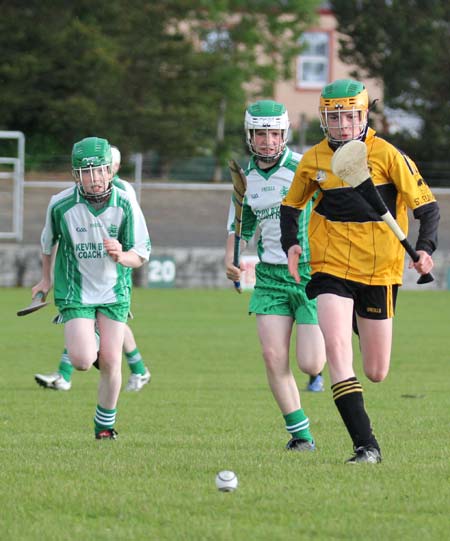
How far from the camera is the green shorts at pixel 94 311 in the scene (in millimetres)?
8523

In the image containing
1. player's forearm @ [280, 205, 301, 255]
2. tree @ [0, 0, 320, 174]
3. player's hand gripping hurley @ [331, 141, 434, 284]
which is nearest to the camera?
player's hand gripping hurley @ [331, 141, 434, 284]

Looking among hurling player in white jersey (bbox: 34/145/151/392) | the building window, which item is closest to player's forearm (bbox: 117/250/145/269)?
hurling player in white jersey (bbox: 34/145/151/392)

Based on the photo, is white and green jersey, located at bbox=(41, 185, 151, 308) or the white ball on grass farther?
white and green jersey, located at bbox=(41, 185, 151, 308)

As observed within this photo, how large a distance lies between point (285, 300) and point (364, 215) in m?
1.15

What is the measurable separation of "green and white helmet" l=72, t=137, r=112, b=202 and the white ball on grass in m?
2.77

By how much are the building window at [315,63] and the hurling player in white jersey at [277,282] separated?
40705 millimetres

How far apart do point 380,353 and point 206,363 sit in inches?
304

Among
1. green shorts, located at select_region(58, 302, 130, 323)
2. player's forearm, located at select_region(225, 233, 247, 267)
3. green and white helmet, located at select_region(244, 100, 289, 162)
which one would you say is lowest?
green shorts, located at select_region(58, 302, 130, 323)

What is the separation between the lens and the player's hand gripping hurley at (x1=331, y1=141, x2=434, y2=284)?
6.90 meters

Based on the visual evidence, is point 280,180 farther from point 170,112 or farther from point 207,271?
point 170,112

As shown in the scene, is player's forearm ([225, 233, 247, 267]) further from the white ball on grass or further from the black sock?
the white ball on grass

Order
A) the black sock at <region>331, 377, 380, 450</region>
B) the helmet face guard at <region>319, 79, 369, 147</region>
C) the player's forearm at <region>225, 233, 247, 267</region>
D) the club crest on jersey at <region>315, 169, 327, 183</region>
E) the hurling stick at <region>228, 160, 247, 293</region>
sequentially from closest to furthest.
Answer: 1. the black sock at <region>331, 377, 380, 450</region>
2. the helmet face guard at <region>319, 79, 369, 147</region>
3. the club crest on jersey at <region>315, 169, 327, 183</region>
4. the hurling stick at <region>228, 160, 247, 293</region>
5. the player's forearm at <region>225, 233, 247, 267</region>

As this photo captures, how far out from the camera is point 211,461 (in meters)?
7.32

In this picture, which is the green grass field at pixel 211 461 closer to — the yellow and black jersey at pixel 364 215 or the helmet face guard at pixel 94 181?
the yellow and black jersey at pixel 364 215
